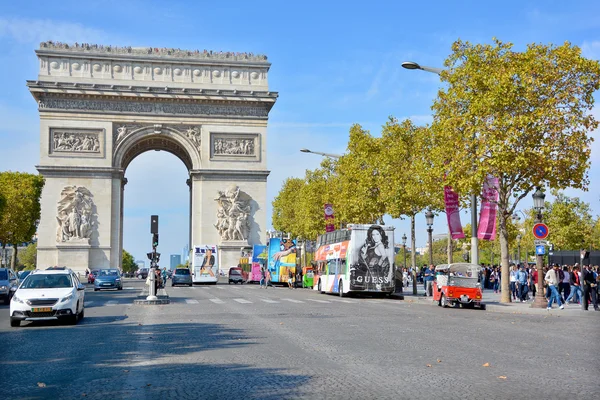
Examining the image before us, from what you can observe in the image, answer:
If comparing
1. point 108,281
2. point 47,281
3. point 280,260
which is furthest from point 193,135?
point 47,281

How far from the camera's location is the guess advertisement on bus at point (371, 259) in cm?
3669

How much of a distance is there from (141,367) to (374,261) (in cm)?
2581

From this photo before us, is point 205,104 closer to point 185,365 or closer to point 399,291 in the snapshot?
point 399,291

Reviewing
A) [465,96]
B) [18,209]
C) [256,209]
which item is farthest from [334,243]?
[18,209]

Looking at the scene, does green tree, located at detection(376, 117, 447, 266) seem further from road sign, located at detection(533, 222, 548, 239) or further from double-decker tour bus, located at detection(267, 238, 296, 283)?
double-decker tour bus, located at detection(267, 238, 296, 283)

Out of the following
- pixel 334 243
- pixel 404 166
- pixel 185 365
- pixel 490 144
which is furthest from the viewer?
pixel 404 166

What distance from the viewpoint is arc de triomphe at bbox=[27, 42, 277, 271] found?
203 ft

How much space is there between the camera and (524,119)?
28.0 metres

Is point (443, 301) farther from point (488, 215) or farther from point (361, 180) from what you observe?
point (361, 180)

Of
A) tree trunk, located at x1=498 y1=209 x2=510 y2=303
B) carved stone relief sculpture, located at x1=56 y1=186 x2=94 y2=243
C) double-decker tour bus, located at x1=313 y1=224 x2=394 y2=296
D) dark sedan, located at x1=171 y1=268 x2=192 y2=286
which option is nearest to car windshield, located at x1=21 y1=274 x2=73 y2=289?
tree trunk, located at x1=498 y1=209 x2=510 y2=303

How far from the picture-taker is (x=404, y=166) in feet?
144

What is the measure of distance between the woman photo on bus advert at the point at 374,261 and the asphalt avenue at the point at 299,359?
49.0 feet

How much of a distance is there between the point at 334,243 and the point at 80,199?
28.7 metres

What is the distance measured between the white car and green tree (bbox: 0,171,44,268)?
44741 millimetres
